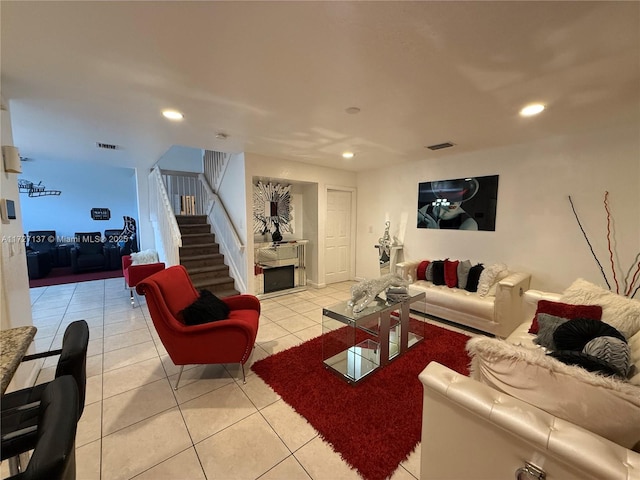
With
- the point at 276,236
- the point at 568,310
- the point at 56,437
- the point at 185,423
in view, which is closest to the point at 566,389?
the point at 568,310

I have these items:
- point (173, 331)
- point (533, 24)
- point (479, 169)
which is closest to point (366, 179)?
point (479, 169)

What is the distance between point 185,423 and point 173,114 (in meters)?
2.60

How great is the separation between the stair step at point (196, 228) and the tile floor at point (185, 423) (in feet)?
7.87

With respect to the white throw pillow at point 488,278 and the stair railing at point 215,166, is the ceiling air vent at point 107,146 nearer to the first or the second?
the stair railing at point 215,166

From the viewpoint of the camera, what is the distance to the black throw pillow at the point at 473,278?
3410 mm

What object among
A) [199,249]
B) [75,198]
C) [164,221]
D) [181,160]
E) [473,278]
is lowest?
[473,278]

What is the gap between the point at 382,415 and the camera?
1.85 metres

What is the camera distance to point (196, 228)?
5.31 meters

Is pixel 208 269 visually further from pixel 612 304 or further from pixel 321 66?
pixel 612 304

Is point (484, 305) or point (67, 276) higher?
point (484, 305)

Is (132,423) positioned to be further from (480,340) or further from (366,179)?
(366,179)

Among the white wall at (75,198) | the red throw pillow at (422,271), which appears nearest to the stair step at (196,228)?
the white wall at (75,198)

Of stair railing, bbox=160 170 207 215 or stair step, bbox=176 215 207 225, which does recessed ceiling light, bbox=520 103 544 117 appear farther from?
stair railing, bbox=160 170 207 215

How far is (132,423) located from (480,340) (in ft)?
7.52
